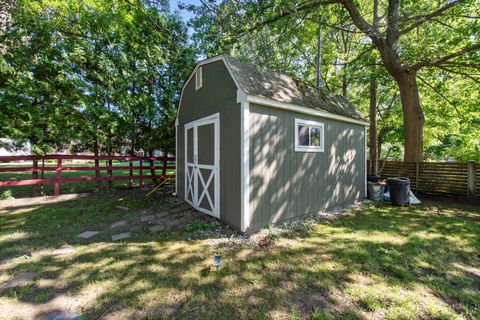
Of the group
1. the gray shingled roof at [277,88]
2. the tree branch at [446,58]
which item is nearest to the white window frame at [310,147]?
the gray shingled roof at [277,88]

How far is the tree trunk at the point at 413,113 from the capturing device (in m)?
7.62

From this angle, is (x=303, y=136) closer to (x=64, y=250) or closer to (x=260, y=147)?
(x=260, y=147)

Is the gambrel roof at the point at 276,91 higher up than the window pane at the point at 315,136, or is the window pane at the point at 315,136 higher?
the gambrel roof at the point at 276,91

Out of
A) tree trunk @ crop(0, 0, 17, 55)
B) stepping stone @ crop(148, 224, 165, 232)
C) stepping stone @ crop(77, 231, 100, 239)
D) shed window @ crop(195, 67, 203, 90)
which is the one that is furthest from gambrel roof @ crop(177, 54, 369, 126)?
tree trunk @ crop(0, 0, 17, 55)

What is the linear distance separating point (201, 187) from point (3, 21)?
738cm

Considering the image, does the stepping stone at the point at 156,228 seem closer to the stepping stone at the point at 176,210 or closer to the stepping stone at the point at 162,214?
the stepping stone at the point at 162,214

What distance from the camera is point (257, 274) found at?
269cm

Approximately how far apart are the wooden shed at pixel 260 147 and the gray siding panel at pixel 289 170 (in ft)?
0.06

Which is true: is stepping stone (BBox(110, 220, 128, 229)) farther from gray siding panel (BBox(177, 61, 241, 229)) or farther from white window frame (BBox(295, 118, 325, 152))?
white window frame (BBox(295, 118, 325, 152))

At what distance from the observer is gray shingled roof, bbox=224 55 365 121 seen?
13.7 ft

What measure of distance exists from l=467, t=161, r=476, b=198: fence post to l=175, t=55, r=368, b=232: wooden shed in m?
→ 3.58

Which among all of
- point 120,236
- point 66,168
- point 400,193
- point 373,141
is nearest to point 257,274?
point 120,236

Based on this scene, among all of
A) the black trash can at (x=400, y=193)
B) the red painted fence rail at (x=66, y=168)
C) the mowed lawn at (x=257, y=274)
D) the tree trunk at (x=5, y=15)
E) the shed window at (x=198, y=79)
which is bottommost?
the mowed lawn at (x=257, y=274)

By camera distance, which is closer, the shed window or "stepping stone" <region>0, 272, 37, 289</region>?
"stepping stone" <region>0, 272, 37, 289</region>
